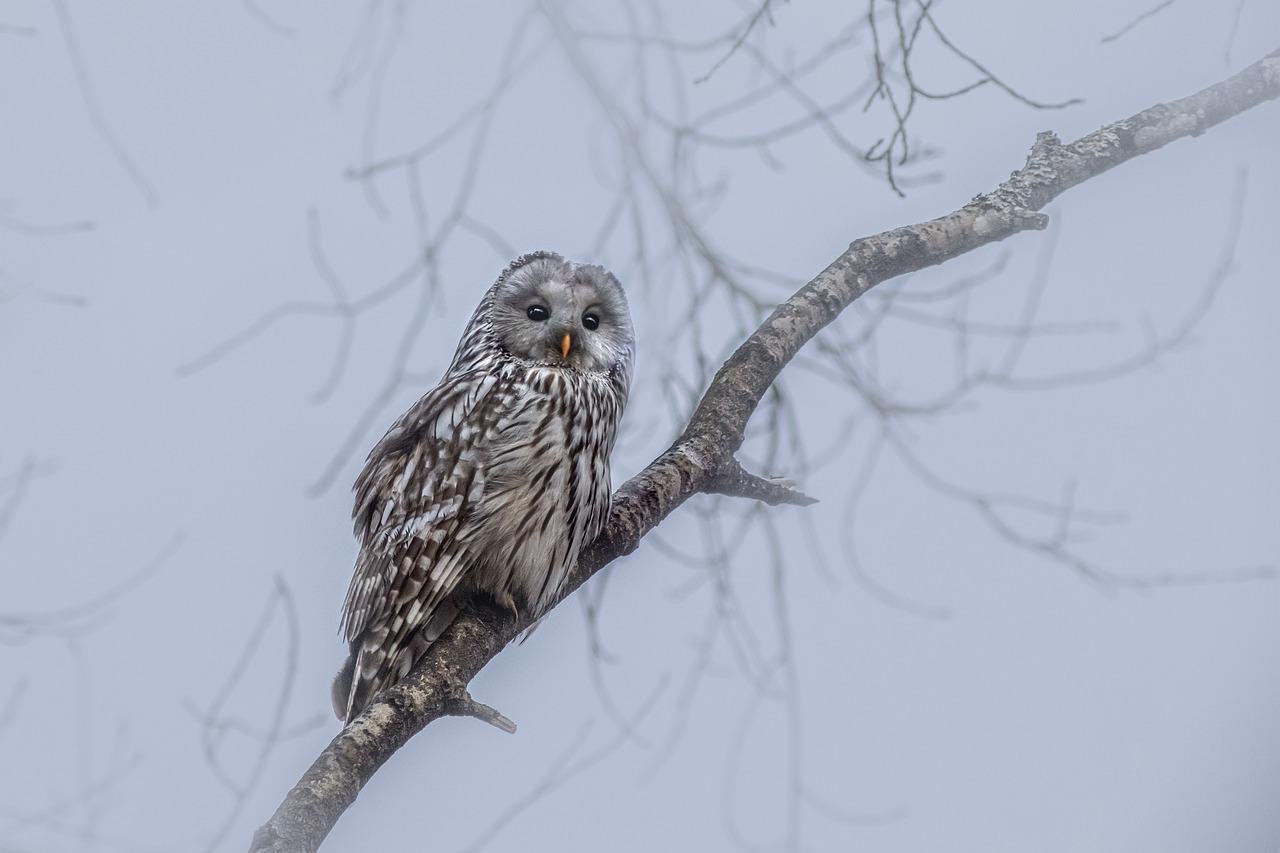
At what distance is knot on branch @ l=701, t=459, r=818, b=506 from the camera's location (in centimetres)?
291

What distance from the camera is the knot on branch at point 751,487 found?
9.55ft

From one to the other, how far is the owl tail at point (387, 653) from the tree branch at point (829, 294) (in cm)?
7

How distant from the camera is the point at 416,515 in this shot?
9.64 ft

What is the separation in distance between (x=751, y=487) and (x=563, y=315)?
2.50 ft

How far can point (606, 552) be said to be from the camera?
287 cm

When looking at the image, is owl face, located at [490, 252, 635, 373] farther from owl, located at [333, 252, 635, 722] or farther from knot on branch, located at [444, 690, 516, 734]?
knot on branch, located at [444, 690, 516, 734]

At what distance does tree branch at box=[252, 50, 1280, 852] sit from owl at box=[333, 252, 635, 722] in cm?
8

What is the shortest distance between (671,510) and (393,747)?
1.02 m

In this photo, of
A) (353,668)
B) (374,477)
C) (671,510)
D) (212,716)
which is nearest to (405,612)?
(353,668)

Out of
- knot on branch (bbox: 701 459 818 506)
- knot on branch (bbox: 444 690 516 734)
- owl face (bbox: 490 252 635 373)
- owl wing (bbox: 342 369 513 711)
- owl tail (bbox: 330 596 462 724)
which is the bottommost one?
knot on branch (bbox: 444 690 516 734)

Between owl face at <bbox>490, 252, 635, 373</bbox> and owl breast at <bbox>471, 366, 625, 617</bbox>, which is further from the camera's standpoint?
owl face at <bbox>490, 252, 635, 373</bbox>

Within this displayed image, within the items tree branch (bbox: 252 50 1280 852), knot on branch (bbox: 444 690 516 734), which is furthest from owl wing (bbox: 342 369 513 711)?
knot on branch (bbox: 444 690 516 734)

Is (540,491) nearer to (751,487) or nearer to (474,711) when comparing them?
(751,487)

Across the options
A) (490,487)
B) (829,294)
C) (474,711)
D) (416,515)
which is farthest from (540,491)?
(829,294)
